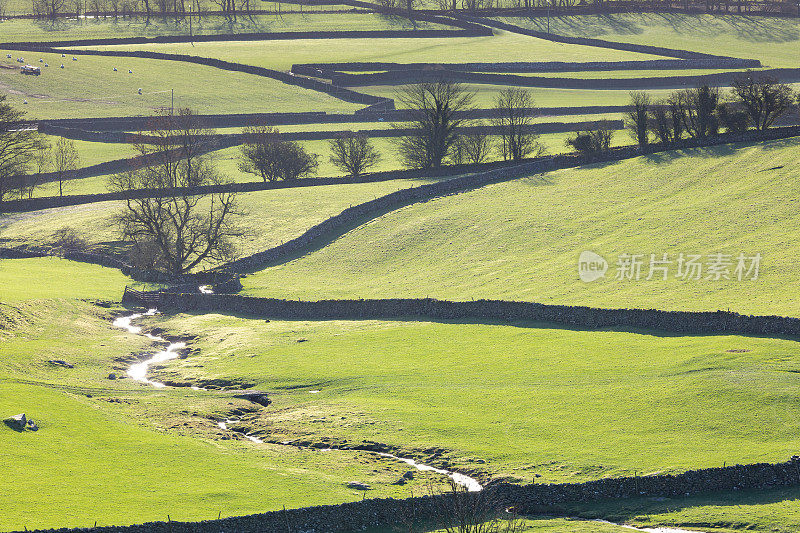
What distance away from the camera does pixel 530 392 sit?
1629 inches

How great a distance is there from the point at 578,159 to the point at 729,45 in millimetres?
87038

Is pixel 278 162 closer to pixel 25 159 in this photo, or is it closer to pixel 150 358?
pixel 25 159

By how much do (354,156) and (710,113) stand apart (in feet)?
114

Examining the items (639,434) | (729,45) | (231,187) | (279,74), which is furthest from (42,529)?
(729,45)

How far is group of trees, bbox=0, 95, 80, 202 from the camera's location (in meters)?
94.5

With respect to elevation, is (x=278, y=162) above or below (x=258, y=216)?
above

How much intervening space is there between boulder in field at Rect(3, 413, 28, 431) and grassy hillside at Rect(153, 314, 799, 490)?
984cm

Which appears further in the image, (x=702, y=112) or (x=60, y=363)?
(x=702, y=112)

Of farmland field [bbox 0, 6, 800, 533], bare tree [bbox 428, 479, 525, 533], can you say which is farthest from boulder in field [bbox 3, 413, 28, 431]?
bare tree [bbox 428, 479, 525, 533]

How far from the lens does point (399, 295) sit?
59406 mm

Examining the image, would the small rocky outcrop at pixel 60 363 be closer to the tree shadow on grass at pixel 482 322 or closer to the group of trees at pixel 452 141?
the tree shadow on grass at pixel 482 322

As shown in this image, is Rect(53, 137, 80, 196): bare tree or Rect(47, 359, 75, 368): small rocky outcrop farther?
Rect(53, 137, 80, 196): bare tree

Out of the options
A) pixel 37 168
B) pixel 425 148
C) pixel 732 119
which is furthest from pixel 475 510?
pixel 37 168

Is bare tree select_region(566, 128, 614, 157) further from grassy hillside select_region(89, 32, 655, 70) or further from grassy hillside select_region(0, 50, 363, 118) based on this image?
grassy hillside select_region(89, 32, 655, 70)
